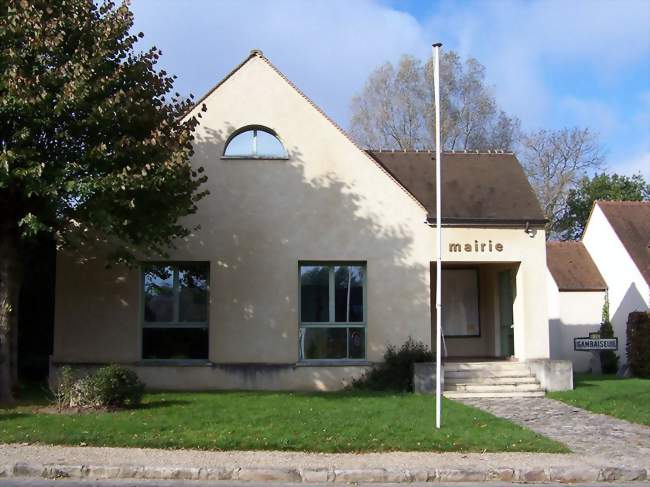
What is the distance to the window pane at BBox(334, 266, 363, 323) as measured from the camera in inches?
663

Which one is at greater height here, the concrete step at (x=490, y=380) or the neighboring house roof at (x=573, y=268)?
the neighboring house roof at (x=573, y=268)

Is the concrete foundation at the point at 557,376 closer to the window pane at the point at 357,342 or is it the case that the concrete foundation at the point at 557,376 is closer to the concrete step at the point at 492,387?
the concrete step at the point at 492,387

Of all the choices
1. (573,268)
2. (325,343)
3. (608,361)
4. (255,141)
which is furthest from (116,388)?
(573,268)

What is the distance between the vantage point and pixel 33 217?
11555mm

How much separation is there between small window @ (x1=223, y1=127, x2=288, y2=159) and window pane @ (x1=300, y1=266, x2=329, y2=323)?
9.10ft

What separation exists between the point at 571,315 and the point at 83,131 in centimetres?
2030

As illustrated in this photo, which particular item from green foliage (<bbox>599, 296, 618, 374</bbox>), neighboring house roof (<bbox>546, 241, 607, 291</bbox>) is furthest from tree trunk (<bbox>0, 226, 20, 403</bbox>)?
neighboring house roof (<bbox>546, 241, 607, 291</bbox>)

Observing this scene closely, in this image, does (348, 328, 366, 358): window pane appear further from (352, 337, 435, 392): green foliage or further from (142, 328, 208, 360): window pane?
(142, 328, 208, 360): window pane

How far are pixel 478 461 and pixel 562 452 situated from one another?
53.3 inches

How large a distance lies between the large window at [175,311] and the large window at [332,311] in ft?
7.60

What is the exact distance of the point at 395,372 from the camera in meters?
16.0

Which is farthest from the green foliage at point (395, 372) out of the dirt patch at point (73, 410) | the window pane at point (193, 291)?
the dirt patch at point (73, 410)

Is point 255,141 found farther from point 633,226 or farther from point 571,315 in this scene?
point 633,226

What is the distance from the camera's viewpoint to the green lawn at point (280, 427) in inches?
387
